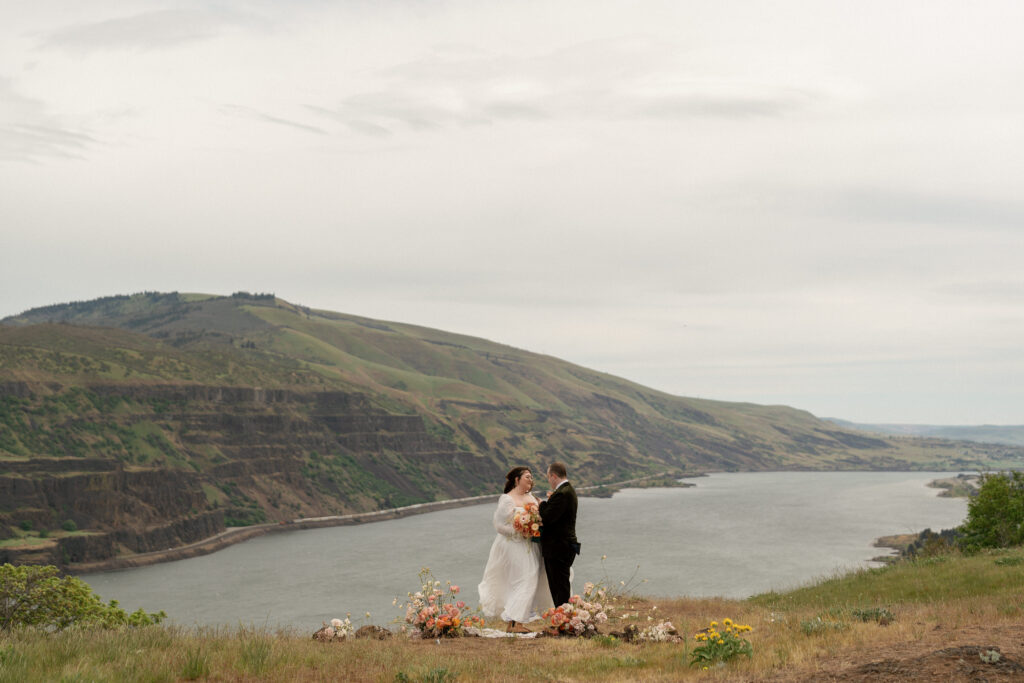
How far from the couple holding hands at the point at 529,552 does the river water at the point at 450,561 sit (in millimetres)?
67116

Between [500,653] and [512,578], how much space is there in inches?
122

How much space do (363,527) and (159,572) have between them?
59663mm

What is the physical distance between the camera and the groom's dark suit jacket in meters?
15.9

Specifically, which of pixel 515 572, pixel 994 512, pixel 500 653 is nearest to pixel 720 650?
pixel 500 653

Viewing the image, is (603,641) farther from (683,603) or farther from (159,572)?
(159,572)

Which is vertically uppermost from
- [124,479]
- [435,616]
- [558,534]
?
[558,534]

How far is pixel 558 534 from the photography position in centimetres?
1619

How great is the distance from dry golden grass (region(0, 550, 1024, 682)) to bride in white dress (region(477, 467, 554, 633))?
1.38m

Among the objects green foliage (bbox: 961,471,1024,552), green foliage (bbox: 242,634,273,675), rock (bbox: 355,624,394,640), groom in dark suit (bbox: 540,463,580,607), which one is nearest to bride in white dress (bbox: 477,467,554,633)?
groom in dark suit (bbox: 540,463,580,607)

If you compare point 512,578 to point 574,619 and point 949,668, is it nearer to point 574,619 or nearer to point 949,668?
point 574,619

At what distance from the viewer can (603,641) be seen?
14.7m

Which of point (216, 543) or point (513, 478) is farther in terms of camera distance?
point (216, 543)

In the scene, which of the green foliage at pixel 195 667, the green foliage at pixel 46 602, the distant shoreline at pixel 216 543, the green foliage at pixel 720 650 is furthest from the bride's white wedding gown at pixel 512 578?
the distant shoreline at pixel 216 543

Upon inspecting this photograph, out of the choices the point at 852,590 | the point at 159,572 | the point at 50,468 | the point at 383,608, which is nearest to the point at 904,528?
the point at 383,608
